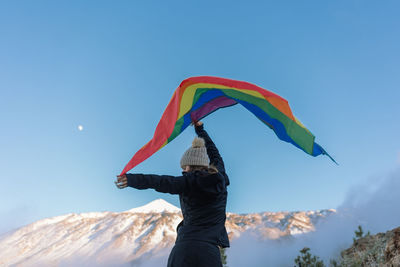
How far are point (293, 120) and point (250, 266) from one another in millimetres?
74002

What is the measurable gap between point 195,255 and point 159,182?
606 millimetres

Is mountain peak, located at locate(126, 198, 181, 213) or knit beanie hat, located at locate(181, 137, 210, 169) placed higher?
mountain peak, located at locate(126, 198, 181, 213)

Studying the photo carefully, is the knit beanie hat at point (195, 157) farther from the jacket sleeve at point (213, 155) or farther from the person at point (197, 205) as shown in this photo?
the jacket sleeve at point (213, 155)

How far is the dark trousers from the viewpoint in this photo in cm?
223

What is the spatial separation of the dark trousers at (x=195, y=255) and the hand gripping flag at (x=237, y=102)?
4.77 ft

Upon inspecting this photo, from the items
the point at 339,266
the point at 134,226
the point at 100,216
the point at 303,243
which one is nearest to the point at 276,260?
the point at 303,243

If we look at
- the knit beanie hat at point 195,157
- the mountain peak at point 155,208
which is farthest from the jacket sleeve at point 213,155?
the mountain peak at point 155,208

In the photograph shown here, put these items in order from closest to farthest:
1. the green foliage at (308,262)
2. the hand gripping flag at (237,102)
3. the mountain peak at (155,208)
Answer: the hand gripping flag at (237,102) → the green foliage at (308,262) → the mountain peak at (155,208)

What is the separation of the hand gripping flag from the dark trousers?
1.46 metres

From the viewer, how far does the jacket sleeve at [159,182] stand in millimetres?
2080

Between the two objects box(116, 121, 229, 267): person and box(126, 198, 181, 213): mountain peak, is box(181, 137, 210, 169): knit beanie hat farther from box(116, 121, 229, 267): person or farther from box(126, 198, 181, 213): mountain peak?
box(126, 198, 181, 213): mountain peak

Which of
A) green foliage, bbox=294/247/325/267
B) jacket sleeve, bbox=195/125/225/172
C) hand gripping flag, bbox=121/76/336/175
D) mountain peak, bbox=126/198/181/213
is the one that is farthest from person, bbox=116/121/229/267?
mountain peak, bbox=126/198/181/213

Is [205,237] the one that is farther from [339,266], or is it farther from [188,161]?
[339,266]

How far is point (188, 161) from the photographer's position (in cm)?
250
